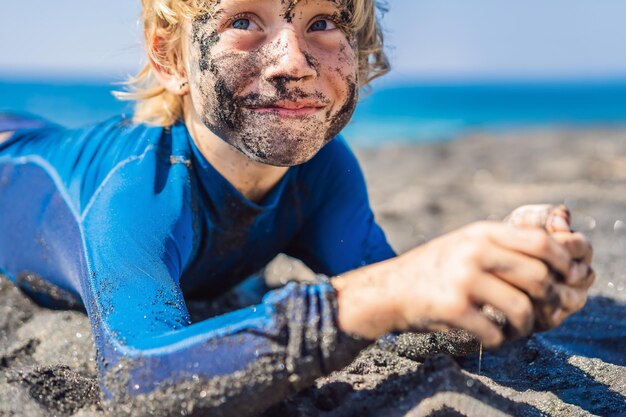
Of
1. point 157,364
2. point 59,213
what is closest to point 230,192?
point 59,213

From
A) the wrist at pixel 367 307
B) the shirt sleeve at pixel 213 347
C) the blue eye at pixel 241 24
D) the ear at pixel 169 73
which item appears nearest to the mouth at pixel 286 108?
the blue eye at pixel 241 24

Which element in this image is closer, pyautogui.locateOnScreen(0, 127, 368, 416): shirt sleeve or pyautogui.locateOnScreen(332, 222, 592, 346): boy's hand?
pyautogui.locateOnScreen(332, 222, 592, 346): boy's hand

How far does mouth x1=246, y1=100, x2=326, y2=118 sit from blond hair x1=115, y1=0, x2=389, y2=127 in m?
0.37

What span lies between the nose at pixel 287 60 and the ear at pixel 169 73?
506mm

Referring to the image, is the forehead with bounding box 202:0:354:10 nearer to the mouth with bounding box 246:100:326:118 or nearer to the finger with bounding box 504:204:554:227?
the mouth with bounding box 246:100:326:118

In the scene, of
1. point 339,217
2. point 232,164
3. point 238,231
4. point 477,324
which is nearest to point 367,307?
point 477,324

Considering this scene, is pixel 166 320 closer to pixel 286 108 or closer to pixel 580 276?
pixel 286 108

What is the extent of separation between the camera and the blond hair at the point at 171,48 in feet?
7.67

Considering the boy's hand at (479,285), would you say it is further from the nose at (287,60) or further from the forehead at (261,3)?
the forehead at (261,3)

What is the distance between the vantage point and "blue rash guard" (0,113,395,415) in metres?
1.57

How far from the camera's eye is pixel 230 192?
248cm

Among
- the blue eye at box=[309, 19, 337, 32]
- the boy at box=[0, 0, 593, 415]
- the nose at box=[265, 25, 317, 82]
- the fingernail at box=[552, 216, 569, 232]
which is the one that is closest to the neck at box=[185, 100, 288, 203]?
the boy at box=[0, 0, 593, 415]

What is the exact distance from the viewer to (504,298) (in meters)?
1.41

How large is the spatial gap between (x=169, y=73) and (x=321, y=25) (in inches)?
26.0
